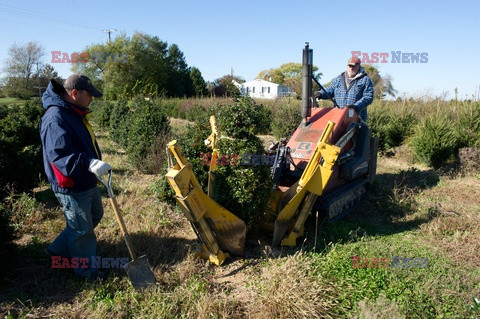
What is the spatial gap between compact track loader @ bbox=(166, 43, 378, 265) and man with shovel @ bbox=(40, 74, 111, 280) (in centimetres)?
82

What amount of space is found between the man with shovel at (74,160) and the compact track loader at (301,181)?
825 mm

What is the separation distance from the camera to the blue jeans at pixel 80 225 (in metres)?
3.47

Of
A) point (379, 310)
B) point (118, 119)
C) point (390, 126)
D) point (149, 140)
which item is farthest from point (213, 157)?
point (118, 119)

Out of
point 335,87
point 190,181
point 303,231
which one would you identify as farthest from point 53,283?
point 335,87

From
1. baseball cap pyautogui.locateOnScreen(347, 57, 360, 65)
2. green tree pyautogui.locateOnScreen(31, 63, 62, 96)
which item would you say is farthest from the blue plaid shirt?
green tree pyautogui.locateOnScreen(31, 63, 62, 96)

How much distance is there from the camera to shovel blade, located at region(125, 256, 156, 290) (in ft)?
10.8

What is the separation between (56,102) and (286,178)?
298cm

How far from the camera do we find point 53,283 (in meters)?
3.55

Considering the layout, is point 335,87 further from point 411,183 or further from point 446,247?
point 446,247

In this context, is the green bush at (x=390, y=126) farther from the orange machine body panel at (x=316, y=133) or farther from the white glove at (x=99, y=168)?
the white glove at (x=99, y=168)

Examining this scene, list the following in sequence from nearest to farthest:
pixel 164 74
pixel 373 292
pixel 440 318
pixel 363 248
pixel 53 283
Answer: pixel 440 318 < pixel 373 292 < pixel 53 283 < pixel 363 248 < pixel 164 74

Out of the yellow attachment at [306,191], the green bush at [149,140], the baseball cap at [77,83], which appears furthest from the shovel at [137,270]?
the green bush at [149,140]

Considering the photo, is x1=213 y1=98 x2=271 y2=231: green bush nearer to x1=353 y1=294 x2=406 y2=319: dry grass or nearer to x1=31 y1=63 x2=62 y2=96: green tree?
x1=353 y1=294 x2=406 y2=319: dry grass

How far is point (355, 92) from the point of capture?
6.11 meters
